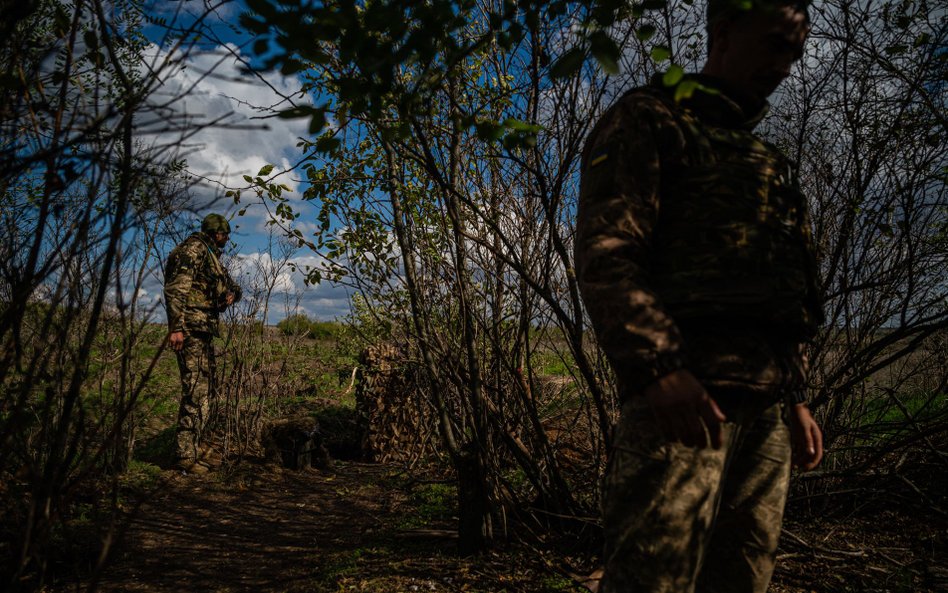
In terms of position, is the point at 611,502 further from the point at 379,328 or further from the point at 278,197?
the point at 379,328

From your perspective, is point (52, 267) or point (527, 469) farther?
point (527, 469)

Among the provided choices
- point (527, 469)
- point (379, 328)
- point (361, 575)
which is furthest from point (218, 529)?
point (527, 469)

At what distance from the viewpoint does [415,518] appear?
144 inches

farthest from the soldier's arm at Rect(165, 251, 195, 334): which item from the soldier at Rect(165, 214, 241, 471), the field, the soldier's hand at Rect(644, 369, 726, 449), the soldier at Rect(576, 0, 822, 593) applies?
the soldier's hand at Rect(644, 369, 726, 449)

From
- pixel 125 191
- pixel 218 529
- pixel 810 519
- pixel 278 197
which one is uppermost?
pixel 278 197

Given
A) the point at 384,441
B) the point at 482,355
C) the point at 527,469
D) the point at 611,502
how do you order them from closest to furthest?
the point at 611,502 < the point at 527,469 < the point at 482,355 < the point at 384,441

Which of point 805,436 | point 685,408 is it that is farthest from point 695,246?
point 805,436

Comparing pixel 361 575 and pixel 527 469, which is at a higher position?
pixel 527 469

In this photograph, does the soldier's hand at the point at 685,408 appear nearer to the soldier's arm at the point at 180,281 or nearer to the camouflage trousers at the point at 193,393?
the soldier's arm at the point at 180,281

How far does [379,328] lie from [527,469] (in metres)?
2.43

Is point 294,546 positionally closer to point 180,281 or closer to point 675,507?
point 180,281

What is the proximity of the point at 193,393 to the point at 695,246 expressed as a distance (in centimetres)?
509

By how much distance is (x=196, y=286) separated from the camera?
5.11 metres

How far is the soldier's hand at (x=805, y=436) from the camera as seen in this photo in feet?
5.23
